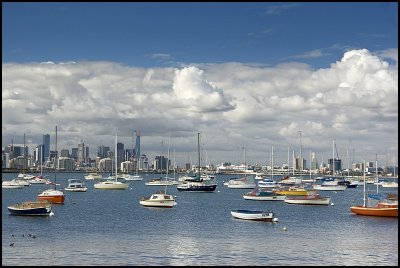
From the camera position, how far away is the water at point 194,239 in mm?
48281

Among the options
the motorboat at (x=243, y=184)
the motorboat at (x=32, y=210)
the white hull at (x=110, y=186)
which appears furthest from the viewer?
the motorboat at (x=243, y=184)

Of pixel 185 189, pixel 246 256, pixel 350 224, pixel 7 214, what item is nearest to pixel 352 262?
pixel 246 256

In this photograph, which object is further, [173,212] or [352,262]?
[173,212]

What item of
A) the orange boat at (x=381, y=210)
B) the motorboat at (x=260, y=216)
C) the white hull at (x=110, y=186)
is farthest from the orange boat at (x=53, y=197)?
the white hull at (x=110, y=186)

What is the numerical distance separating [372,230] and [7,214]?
5154cm

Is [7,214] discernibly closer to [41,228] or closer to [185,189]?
[41,228]

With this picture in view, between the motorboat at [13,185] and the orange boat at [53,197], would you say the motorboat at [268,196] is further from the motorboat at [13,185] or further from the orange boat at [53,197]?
the motorboat at [13,185]

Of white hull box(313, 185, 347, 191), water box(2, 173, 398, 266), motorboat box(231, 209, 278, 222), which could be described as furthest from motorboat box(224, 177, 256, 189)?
motorboat box(231, 209, 278, 222)

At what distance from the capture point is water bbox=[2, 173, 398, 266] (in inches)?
1901

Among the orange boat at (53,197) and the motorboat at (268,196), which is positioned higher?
the orange boat at (53,197)

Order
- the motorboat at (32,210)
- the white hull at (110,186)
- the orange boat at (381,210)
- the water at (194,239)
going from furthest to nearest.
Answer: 1. the white hull at (110,186)
2. the orange boat at (381,210)
3. the motorboat at (32,210)
4. the water at (194,239)

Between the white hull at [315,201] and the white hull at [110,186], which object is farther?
the white hull at [110,186]

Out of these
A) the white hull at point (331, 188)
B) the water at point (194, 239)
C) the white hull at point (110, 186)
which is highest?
the white hull at point (110, 186)

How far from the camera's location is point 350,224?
3054 inches
